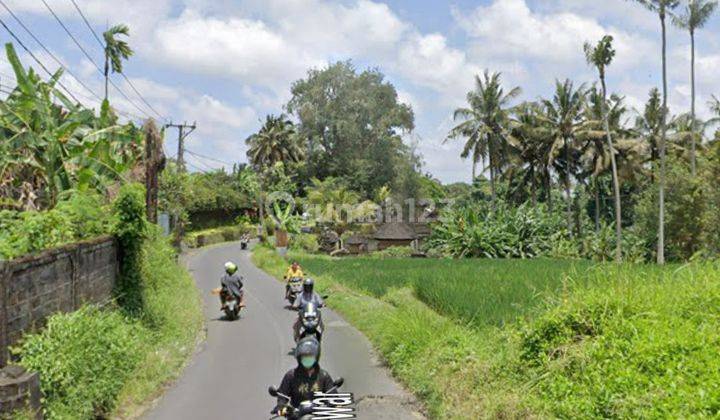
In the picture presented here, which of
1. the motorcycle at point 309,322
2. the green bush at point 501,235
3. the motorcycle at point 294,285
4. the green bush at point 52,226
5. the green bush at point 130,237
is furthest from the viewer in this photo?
the green bush at point 501,235

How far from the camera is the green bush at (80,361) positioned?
7824 mm

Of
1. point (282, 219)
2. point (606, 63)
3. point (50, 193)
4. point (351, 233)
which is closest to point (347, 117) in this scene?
point (351, 233)

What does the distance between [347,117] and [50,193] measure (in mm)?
55704

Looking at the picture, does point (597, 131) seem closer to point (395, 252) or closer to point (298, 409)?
point (395, 252)

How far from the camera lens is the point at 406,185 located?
2778 inches

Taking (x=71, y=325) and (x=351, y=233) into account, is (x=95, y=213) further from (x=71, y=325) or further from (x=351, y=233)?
(x=351, y=233)

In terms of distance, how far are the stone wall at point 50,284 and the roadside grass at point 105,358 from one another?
239 mm

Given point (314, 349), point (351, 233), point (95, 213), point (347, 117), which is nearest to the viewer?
point (314, 349)

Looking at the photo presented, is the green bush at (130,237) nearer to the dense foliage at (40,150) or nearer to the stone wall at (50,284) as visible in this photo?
the stone wall at (50,284)

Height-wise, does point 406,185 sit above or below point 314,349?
above

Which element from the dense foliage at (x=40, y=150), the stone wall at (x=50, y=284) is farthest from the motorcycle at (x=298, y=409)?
the dense foliage at (x=40, y=150)

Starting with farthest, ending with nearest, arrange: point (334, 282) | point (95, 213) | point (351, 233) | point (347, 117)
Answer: point (347, 117) < point (351, 233) < point (334, 282) < point (95, 213)

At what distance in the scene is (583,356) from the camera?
7.83 metres

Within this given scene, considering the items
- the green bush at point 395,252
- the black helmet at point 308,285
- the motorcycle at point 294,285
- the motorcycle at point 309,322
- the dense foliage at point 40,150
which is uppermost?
the dense foliage at point 40,150
